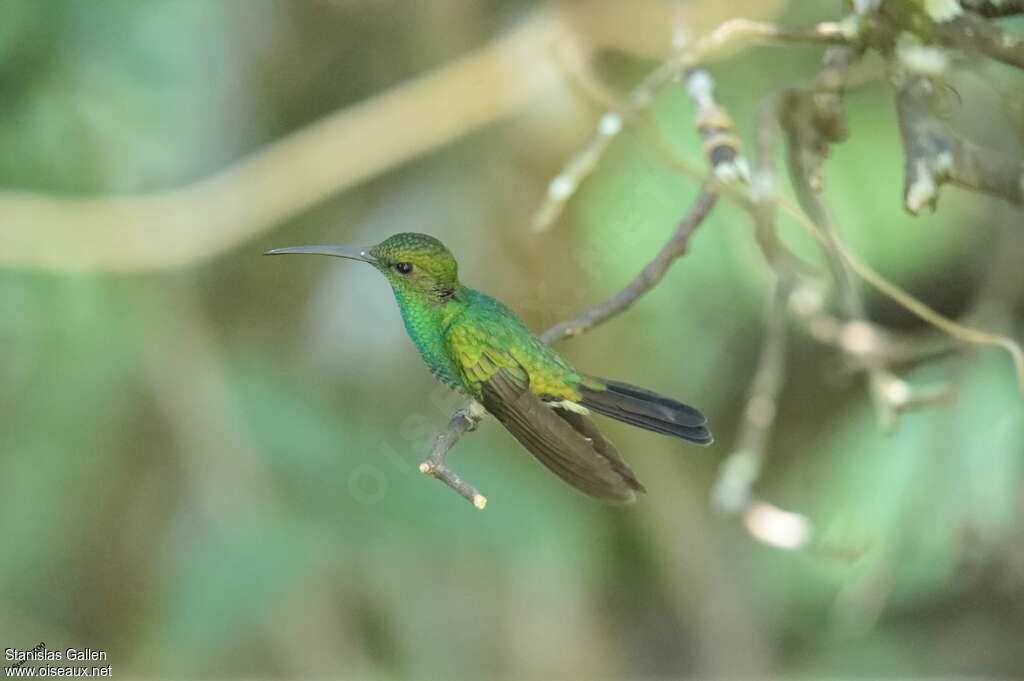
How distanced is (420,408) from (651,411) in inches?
88.7

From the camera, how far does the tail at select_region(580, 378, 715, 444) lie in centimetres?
184

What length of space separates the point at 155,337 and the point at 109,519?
774mm

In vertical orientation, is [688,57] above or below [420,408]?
below

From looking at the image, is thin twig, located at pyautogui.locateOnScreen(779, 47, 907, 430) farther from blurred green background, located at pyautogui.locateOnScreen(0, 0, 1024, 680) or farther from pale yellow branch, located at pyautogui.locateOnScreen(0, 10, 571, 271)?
pale yellow branch, located at pyautogui.locateOnScreen(0, 10, 571, 271)

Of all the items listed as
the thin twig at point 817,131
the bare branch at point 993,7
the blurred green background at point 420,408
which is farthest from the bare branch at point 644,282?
the blurred green background at point 420,408

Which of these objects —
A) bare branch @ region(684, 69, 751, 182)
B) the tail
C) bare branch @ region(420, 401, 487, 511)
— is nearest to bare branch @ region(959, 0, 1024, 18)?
bare branch @ region(684, 69, 751, 182)

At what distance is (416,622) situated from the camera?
426 centimetres

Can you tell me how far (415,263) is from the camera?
6.11 ft

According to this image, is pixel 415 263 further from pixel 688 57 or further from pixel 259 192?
pixel 259 192

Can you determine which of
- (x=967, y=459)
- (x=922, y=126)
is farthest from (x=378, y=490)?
(x=922, y=126)

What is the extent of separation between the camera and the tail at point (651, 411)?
1.84 m

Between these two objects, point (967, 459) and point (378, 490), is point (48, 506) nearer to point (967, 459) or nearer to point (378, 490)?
point (378, 490)

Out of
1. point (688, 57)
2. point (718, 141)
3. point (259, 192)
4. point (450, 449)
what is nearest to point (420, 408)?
point (259, 192)

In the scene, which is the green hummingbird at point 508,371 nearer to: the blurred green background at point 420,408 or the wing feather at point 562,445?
the wing feather at point 562,445
